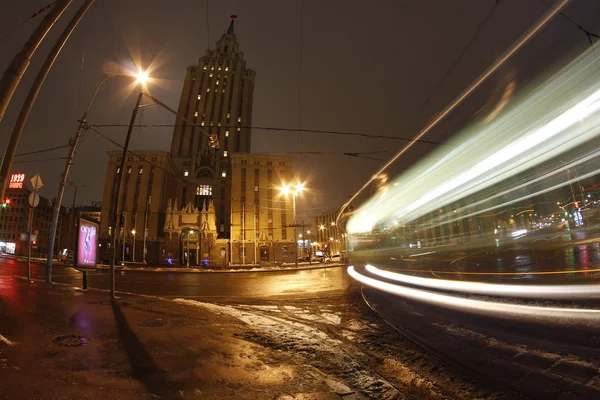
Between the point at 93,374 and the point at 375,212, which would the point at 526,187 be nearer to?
the point at 375,212

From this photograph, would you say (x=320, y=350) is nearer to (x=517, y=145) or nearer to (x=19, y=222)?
(x=517, y=145)

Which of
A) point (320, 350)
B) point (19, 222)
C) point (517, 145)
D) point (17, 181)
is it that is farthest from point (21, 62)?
point (19, 222)

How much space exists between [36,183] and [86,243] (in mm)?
6040

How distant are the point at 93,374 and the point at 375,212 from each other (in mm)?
22901

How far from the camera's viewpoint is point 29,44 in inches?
165

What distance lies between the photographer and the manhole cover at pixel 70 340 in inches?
169

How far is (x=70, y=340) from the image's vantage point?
448cm

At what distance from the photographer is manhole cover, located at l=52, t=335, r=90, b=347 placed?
4.30 meters

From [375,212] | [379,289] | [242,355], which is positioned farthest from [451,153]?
[242,355]

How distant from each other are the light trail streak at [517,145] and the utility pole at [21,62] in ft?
41.9

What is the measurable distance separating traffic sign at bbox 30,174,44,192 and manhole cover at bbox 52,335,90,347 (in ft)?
38.6

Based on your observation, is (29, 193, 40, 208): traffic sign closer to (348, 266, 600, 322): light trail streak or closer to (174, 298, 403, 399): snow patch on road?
(174, 298, 403, 399): snow patch on road

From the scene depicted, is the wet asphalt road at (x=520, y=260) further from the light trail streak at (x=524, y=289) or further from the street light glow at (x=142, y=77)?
the street light glow at (x=142, y=77)

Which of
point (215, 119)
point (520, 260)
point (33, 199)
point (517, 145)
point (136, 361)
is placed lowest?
point (520, 260)
